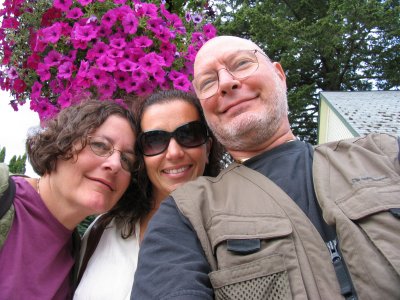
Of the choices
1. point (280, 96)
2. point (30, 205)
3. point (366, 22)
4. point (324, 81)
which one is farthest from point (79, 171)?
point (324, 81)

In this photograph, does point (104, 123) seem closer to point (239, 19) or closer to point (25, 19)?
point (25, 19)

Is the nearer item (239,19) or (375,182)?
(375,182)

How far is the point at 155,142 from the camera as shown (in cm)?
217

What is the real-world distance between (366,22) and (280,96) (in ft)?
56.9

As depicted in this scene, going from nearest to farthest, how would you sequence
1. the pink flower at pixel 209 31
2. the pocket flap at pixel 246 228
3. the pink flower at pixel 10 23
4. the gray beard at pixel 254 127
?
the pocket flap at pixel 246 228 < the gray beard at pixel 254 127 < the pink flower at pixel 10 23 < the pink flower at pixel 209 31

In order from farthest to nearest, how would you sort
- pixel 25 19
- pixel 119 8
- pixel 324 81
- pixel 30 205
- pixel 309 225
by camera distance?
pixel 324 81 < pixel 25 19 < pixel 119 8 < pixel 30 205 < pixel 309 225

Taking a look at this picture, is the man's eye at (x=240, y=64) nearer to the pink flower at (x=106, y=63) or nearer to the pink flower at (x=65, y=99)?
the pink flower at (x=106, y=63)

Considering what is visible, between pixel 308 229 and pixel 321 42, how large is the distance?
17.1m

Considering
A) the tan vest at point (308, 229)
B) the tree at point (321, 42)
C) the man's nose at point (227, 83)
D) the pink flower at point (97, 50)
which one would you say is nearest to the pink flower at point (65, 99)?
the pink flower at point (97, 50)

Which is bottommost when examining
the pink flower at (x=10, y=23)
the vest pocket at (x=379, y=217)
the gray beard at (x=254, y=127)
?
the vest pocket at (x=379, y=217)

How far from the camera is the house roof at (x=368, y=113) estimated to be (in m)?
5.57

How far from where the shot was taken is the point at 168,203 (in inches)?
66.3

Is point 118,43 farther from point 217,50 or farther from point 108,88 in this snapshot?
point 217,50

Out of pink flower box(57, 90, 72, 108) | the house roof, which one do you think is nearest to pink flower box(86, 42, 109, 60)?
pink flower box(57, 90, 72, 108)
